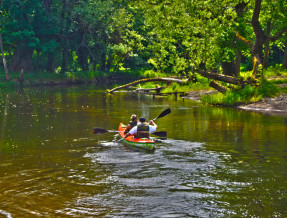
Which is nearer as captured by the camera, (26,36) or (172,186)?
(172,186)

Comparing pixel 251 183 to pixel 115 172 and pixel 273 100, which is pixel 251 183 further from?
pixel 273 100

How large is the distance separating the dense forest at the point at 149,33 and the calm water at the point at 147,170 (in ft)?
26.0

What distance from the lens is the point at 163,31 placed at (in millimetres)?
32219

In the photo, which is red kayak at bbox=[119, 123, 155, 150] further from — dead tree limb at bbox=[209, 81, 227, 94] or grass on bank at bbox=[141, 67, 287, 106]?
dead tree limb at bbox=[209, 81, 227, 94]

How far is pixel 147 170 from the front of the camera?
41.4ft

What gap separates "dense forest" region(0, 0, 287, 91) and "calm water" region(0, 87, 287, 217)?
312 inches

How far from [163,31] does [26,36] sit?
27417 millimetres

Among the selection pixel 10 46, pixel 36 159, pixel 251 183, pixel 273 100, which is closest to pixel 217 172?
pixel 251 183

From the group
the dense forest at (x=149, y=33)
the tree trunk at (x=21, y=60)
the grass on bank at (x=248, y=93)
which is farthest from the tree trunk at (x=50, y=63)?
the grass on bank at (x=248, y=93)

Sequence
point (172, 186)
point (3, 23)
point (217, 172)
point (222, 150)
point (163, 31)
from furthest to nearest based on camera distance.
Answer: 1. point (3, 23)
2. point (163, 31)
3. point (222, 150)
4. point (217, 172)
5. point (172, 186)

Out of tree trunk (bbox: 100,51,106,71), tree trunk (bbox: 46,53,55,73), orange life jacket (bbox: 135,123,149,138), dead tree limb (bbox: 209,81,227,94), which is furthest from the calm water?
tree trunk (bbox: 100,51,106,71)

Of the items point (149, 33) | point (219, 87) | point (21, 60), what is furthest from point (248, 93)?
point (21, 60)

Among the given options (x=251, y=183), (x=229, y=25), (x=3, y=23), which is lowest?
(x=251, y=183)

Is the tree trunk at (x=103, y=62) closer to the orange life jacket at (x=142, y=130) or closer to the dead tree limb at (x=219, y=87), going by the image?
the dead tree limb at (x=219, y=87)
